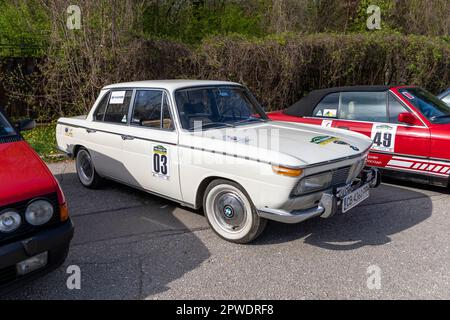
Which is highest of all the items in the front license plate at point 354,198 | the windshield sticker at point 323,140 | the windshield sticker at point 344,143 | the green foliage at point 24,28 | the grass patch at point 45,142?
the green foliage at point 24,28

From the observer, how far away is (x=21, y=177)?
8.77ft

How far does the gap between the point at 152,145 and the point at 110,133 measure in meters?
0.91

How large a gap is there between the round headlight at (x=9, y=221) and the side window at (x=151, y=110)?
185 cm

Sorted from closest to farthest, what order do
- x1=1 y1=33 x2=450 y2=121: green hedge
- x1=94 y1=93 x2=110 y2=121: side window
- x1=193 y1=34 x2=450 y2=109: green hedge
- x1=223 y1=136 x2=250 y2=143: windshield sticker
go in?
x1=223 y1=136 x2=250 y2=143: windshield sticker < x1=94 y1=93 x2=110 y2=121: side window < x1=1 y1=33 x2=450 y2=121: green hedge < x1=193 y1=34 x2=450 y2=109: green hedge

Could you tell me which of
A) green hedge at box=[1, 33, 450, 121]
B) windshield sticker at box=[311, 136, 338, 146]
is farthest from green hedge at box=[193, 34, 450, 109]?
windshield sticker at box=[311, 136, 338, 146]

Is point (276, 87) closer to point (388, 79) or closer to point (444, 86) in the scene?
point (388, 79)

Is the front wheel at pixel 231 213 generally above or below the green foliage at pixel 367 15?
below

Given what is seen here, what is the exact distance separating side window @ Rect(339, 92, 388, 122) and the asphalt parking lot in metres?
1.40

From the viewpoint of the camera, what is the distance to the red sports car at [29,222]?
245 cm

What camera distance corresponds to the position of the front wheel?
348 centimetres

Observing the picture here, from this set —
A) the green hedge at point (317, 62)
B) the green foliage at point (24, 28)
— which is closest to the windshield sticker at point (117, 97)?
the green hedge at point (317, 62)

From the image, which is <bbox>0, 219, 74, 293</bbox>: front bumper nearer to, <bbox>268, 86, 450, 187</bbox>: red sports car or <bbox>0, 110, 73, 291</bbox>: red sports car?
<bbox>0, 110, 73, 291</bbox>: red sports car

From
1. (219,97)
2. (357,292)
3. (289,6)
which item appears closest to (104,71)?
(219,97)

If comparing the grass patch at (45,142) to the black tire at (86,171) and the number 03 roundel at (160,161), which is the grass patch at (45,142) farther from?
the number 03 roundel at (160,161)
